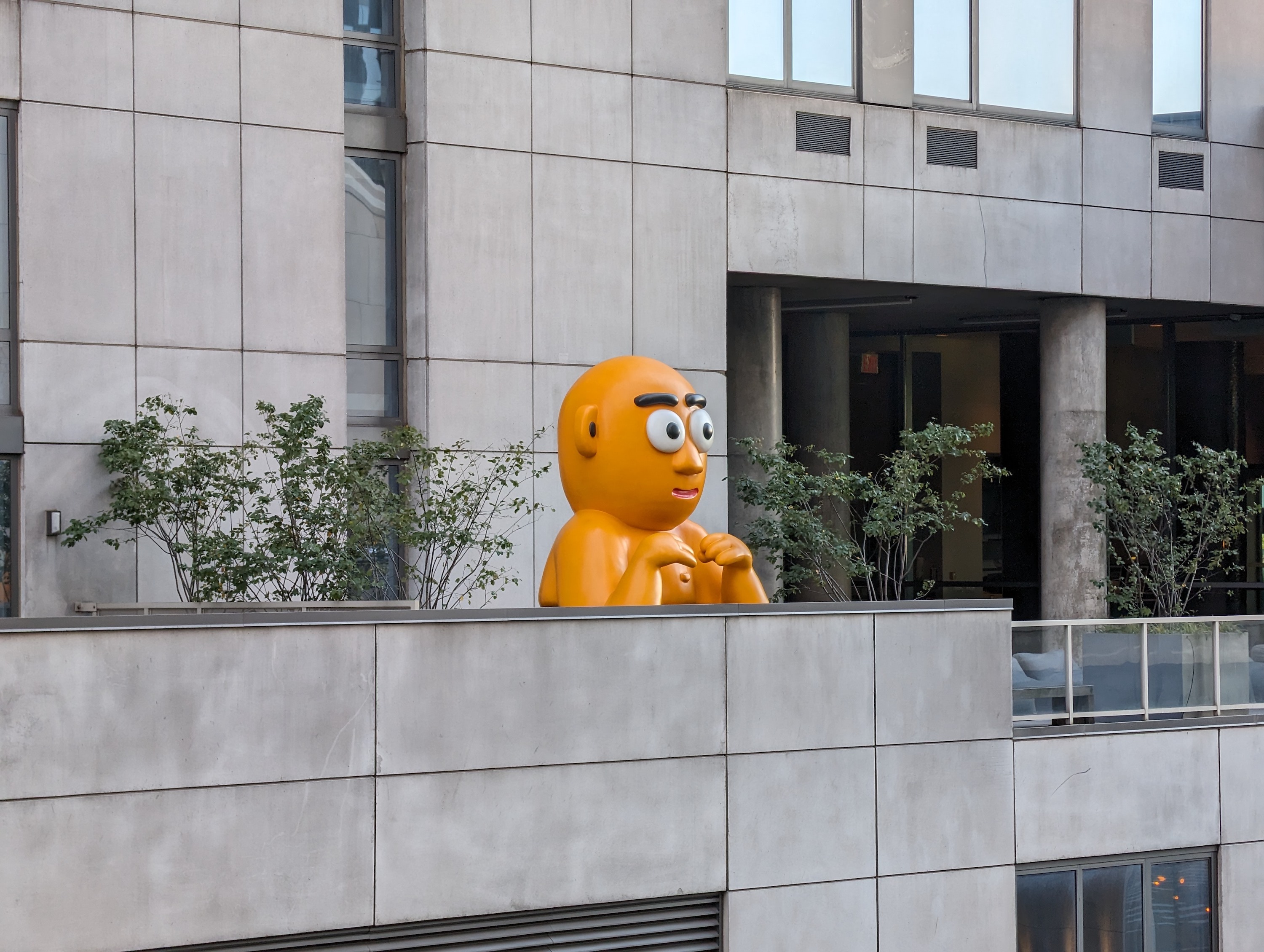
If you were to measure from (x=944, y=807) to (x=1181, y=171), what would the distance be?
12379mm

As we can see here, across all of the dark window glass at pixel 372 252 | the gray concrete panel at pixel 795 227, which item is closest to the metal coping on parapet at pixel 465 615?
the dark window glass at pixel 372 252

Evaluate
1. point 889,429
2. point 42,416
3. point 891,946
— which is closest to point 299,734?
point 891,946

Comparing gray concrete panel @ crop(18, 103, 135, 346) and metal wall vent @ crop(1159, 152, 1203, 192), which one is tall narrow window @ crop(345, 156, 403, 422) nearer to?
gray concrete panel @ crop(18, 103, 135, 346)

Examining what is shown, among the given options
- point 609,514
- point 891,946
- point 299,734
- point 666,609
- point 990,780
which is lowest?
point 891,946

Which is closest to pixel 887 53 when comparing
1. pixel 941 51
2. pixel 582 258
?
pixel 941 51

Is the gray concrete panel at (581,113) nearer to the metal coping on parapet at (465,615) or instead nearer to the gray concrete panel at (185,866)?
the metal coping on parapet at (465,615)

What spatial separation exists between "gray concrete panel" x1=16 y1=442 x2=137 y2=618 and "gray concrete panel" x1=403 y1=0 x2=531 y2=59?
5485 millimetres

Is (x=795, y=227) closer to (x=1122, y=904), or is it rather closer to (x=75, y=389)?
(x=75, y=389)

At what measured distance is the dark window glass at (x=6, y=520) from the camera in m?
14.4

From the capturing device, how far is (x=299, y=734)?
9.27 m

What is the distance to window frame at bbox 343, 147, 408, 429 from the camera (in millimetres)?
16219

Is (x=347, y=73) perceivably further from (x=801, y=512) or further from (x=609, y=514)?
(x=609, y=514)

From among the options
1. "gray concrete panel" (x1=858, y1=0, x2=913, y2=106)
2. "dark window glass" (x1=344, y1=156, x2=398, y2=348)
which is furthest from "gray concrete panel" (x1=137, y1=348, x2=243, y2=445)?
"gray concrete panel" (x1=858, y1=0, x2=913, y2=106)

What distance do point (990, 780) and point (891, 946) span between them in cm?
152
